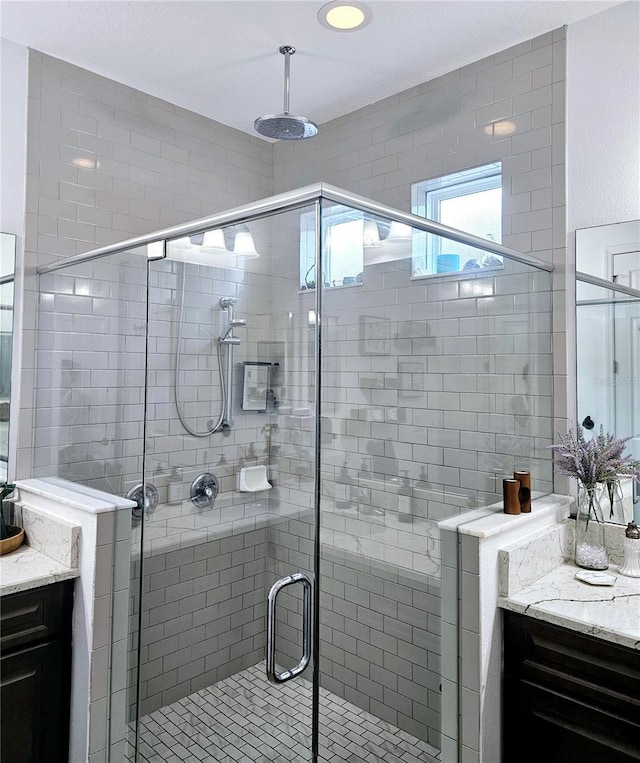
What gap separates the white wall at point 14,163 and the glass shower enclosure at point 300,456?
0.35 m

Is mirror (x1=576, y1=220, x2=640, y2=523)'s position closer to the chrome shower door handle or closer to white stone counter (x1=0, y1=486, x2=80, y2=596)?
the chrome shower door handle

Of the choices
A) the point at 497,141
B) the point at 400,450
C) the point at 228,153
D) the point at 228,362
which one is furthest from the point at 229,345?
the point at 228,153

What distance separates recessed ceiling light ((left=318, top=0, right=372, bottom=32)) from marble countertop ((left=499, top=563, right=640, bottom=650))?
222 cm

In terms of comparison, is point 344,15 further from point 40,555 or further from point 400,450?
point 40,555

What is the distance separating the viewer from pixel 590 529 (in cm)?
219

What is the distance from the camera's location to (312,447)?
1.55m

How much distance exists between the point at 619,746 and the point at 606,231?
173cm

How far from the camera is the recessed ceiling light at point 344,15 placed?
2.18 metres

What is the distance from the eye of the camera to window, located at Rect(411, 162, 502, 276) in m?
2.09

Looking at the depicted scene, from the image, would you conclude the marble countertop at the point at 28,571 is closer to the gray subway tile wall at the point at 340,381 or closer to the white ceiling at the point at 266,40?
the gray subway tile wall at the point at 340,381

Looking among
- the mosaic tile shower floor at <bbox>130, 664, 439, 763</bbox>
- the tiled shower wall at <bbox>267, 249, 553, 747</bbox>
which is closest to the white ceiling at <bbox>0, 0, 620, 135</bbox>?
the tiled shower wall at <bbox>267, 249, 553, 747</bbox>

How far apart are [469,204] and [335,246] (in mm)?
1361

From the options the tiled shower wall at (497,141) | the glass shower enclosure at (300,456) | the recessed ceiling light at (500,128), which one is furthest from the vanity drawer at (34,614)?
the recessed ceiling light at (500,128)

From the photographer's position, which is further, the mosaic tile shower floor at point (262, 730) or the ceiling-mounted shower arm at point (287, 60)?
the ceiling-mounted shower arm at point (287, 60)
